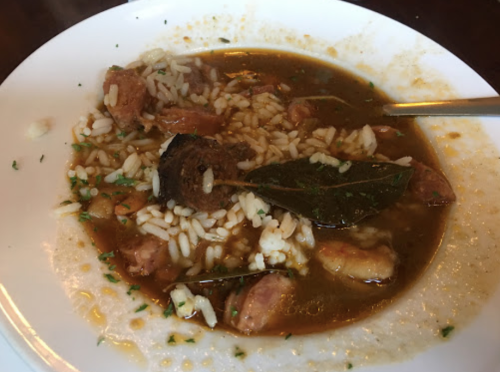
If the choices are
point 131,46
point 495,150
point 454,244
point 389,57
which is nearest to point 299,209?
point 454,244

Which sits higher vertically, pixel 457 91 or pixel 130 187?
pixel 130 187

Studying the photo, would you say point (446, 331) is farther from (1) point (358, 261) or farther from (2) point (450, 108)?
(2) point (450, 108)

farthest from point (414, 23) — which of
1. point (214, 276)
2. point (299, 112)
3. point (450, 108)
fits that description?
point (214, 276)

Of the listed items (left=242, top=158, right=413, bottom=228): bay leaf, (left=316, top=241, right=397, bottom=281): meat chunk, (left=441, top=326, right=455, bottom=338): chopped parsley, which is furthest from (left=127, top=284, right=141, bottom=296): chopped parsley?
(left=441, top=326, right=455, bottom=338): chopped parsley

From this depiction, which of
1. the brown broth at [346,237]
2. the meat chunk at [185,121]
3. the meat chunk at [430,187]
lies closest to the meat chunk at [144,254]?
the brown broth at [346,237]

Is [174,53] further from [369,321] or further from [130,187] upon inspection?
[369,321]

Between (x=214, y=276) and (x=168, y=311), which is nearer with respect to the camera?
(x=168, y=311)
